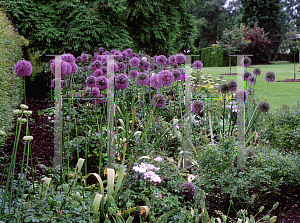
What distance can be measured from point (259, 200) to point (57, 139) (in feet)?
6.46

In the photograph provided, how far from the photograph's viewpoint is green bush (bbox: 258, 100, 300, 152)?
120 inches

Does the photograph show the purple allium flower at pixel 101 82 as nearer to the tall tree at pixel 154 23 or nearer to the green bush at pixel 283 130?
the green bush at pixel 283 130

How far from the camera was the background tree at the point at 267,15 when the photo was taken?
2341 centimetres

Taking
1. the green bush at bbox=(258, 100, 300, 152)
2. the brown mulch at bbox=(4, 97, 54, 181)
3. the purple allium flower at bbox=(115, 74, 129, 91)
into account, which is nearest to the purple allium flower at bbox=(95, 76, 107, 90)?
the purple allium flower at bbox=(115, 74, 129, 91)

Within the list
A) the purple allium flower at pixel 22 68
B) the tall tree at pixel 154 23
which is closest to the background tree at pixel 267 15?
the tall tree at pixel 154 23

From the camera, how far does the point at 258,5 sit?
23672 mm

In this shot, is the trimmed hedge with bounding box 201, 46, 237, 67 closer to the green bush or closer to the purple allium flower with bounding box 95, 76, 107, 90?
the green bush

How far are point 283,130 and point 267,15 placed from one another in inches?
949

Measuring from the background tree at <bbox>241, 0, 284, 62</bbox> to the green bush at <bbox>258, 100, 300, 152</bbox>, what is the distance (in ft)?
70.9

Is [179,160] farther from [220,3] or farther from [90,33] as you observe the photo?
[220,3]

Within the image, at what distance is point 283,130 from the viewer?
3127mm

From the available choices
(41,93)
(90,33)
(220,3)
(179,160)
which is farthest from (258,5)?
(179,160)

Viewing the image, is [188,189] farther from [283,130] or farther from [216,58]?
[216,58]

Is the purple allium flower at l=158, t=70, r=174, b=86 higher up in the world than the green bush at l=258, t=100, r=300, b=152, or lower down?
higher up
